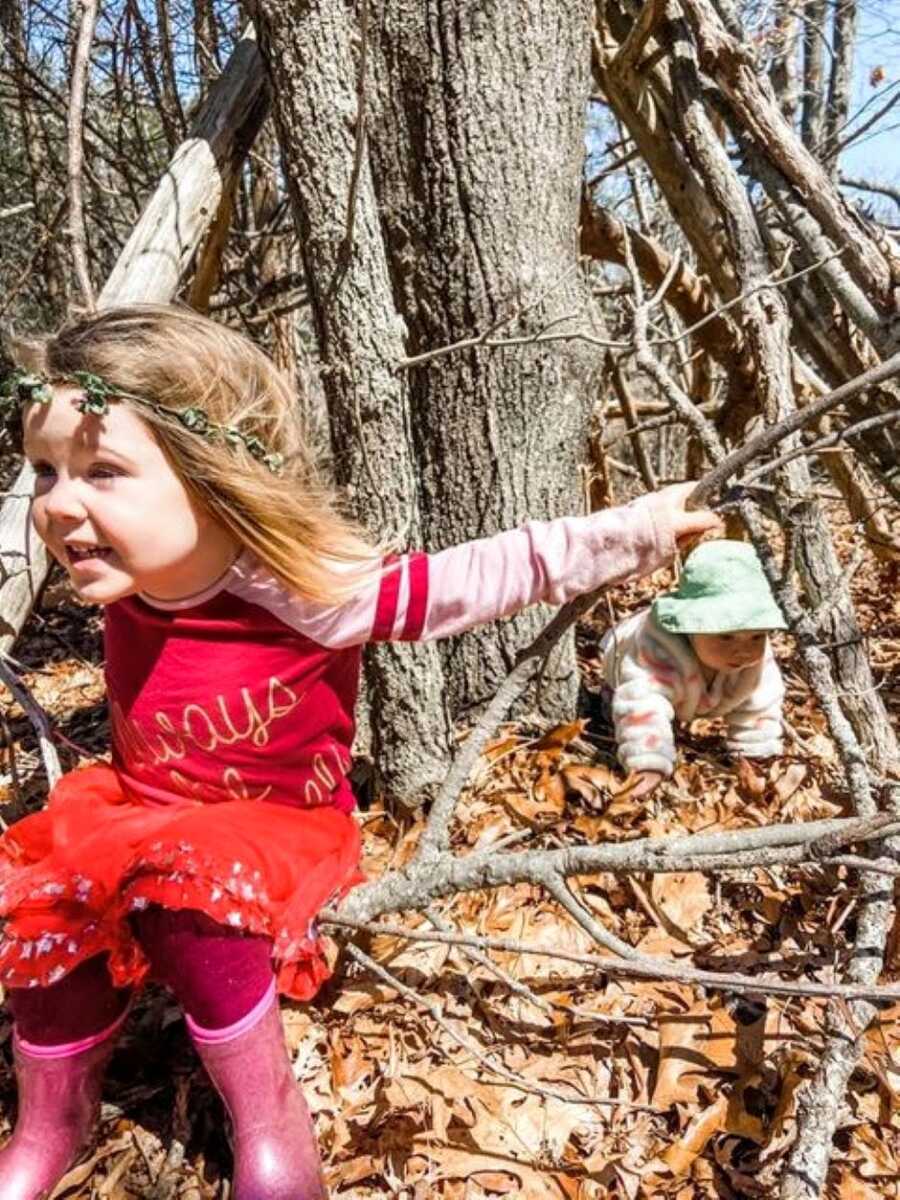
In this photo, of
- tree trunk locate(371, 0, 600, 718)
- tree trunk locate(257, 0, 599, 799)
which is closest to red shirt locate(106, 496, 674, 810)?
tree trunk locate(257, 0, 599, 799)

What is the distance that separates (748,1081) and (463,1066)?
0.52 metres

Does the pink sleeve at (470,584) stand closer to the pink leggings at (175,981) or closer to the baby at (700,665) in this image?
the pink leggings at (175,981)

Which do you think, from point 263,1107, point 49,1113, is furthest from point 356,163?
point 49,1113

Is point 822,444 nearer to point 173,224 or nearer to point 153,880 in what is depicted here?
point 153,880

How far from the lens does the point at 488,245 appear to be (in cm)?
207

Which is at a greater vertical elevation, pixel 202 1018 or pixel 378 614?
pixel 378 614

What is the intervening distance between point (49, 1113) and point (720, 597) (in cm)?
178

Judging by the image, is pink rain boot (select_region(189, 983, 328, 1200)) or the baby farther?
the baby

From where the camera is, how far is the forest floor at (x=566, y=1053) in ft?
5.09

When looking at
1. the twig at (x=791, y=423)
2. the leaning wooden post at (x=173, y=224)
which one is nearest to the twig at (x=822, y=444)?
the twig at (x=791, y=423)

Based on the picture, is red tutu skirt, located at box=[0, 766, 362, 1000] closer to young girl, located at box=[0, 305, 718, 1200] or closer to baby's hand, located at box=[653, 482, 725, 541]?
young girl, located at box=[0, 305, 718, 1200]

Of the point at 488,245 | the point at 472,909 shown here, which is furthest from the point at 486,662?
the point at 488,245

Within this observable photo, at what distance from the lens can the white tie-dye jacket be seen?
2305mm

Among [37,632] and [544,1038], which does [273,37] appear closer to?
[544,1038]
